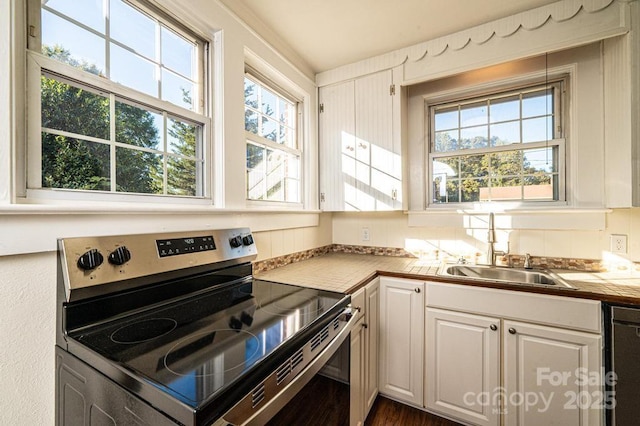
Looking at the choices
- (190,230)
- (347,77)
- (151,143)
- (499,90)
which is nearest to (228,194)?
(190,230)

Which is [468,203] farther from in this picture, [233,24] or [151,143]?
[151,143]

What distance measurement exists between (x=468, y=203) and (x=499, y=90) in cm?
89

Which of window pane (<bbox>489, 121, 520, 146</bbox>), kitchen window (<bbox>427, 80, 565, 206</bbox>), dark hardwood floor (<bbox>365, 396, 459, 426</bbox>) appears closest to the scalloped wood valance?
kitchen window (<bbox>427, 80, 565, 206</bbox>)

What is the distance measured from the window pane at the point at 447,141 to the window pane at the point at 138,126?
6.71ft

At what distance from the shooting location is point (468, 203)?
210 centimetres

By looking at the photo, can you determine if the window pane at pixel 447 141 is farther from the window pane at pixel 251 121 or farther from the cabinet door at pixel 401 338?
the window pane at pixel 251 121

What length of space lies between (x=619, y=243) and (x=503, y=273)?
0.66 metres

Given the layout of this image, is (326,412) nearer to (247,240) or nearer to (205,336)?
(205,336)

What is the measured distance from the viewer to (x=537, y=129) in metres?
1.91

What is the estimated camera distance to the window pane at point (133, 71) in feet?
3.50

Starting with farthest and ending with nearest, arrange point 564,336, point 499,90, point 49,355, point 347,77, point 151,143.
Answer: point 347,77 → point 499,90 → point 564,336 → point 151,143 → point 49,355

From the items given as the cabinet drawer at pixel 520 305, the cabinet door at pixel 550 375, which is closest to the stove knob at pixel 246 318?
the cabinet drawer at pixel 520 305

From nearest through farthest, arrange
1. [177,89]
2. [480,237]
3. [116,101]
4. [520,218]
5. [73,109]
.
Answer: [73,109] < [116,101] < [177,89] < [520,218] < [480,237]

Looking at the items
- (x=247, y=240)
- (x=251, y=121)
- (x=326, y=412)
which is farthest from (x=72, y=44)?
(x=326, y=412)
